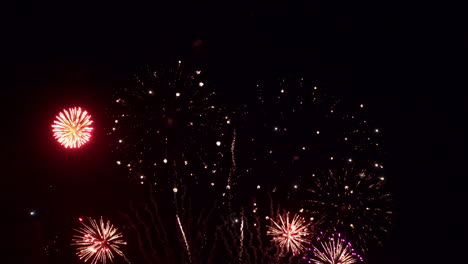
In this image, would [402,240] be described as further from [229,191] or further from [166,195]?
[166,195]

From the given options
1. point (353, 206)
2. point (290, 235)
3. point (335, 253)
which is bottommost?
point (335, 253)

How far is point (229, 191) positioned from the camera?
759cm

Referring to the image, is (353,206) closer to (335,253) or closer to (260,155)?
(335,253)

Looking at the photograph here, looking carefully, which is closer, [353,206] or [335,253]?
[353,206]

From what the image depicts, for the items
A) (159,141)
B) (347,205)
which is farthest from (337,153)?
(159,141)

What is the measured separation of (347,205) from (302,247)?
1047mm

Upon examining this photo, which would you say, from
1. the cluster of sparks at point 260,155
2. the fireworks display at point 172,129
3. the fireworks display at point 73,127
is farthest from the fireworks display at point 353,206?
the fireworks display at point 73,127

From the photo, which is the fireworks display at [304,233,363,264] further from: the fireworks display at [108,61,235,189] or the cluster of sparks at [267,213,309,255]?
the fireworks display at [108,61,235,189]

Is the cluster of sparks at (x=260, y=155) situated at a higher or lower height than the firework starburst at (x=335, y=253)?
higher

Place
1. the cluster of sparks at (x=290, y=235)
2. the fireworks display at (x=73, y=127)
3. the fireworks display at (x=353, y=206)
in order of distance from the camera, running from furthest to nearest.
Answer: the fireworks display at (x=353, y=206) < the cluster of sparks at (x=290, y=235) < the fireworks display at (x=73, y=127)

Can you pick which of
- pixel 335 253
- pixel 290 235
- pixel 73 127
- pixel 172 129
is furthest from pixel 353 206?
pixel 73 127

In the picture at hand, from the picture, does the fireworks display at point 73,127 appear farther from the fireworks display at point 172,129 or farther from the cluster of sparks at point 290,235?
the cluster of sparks at point 290,235

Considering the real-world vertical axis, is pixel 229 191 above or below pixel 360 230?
above

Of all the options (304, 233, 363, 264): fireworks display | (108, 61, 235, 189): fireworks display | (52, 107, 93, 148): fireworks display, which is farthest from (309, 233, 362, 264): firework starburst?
(52, 107, 93, 148): fireworks display
